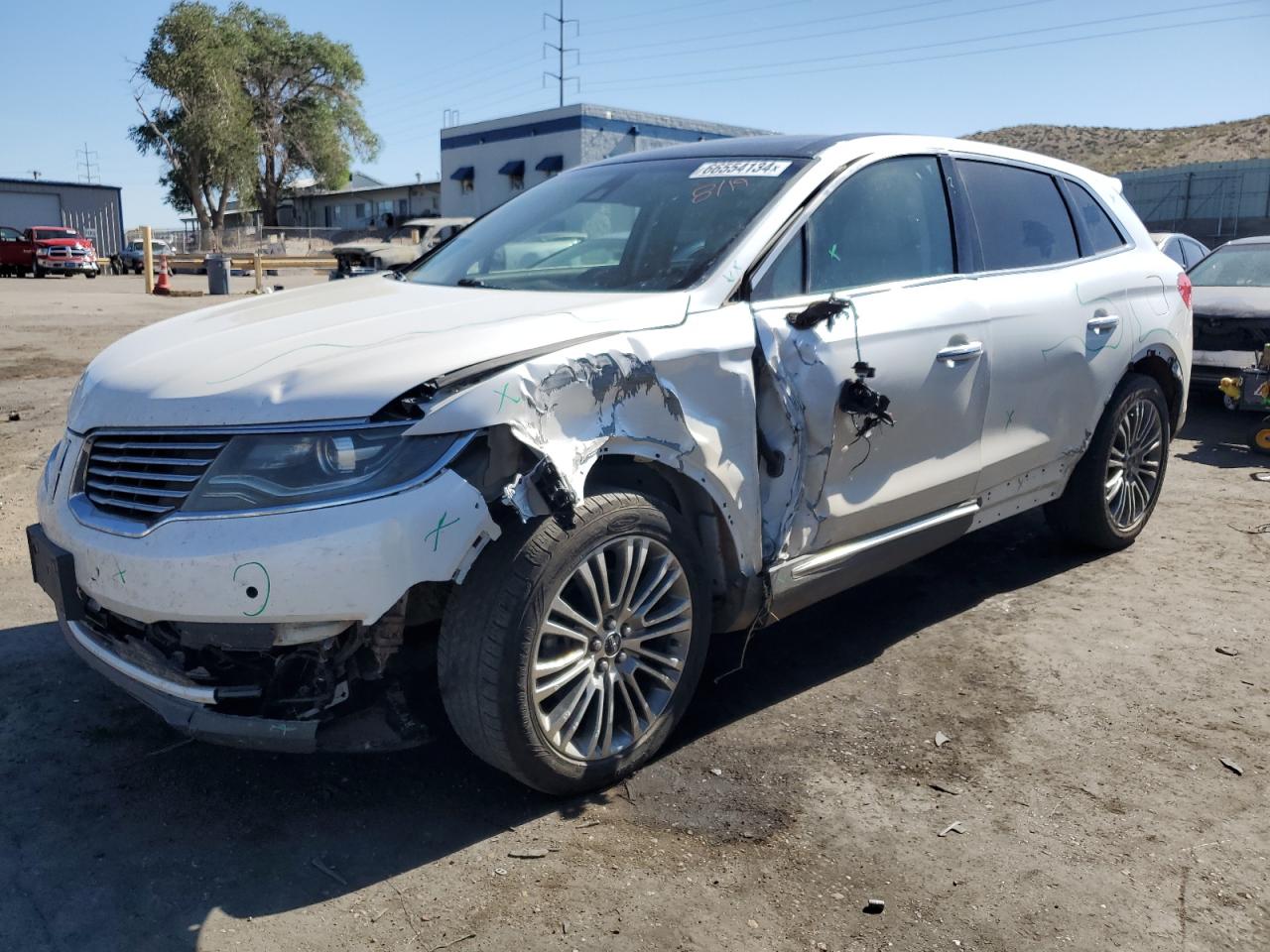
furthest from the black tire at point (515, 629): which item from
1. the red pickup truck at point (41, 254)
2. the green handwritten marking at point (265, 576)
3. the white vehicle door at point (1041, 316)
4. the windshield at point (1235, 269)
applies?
the red pickup truck at point (41, 254)

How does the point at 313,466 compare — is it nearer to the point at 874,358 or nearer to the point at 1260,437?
the point at 874,358

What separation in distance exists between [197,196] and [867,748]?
198 ft

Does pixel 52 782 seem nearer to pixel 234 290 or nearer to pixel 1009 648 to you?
pixel 1009 648

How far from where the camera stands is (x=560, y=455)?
8.96 ft

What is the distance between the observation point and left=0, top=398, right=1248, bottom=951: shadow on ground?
2.62m

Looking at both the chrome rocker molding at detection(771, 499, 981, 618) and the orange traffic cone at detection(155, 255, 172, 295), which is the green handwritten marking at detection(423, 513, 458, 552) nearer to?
the chrome rocker molding at detection(771, 499, 981, 618)

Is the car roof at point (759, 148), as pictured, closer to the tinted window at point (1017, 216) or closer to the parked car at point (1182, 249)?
the tinted window at point (1017, 216)

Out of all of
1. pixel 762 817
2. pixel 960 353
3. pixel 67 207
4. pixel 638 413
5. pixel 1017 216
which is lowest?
pixel 762 817

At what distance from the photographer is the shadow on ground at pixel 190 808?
262 cm

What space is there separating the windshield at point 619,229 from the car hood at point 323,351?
26 cm

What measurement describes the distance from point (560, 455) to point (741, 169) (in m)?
1.58

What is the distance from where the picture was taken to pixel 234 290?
26609 mm

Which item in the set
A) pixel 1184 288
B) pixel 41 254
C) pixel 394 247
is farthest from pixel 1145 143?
pixel 1184 288

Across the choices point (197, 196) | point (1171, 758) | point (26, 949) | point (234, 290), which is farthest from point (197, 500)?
point (197, 196)
